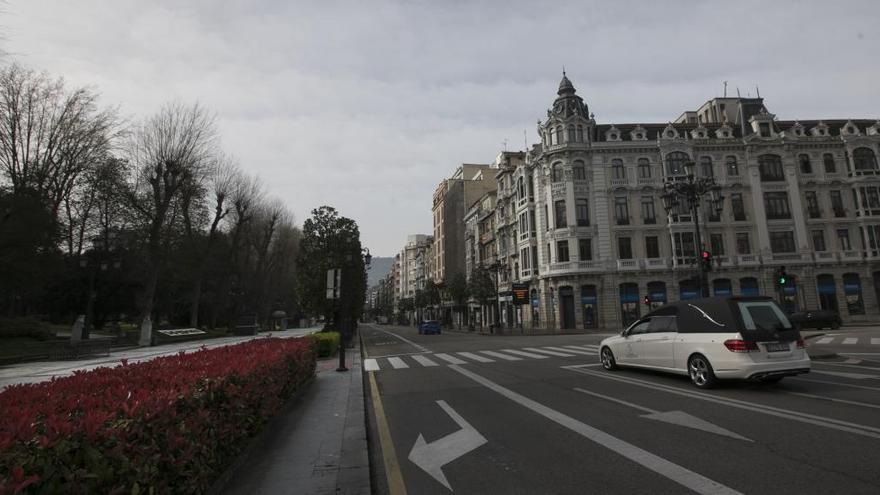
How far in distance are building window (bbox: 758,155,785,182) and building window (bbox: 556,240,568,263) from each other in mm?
20192

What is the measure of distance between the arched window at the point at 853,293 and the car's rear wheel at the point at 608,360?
4264 cm

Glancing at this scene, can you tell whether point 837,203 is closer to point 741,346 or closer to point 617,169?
point 617,169

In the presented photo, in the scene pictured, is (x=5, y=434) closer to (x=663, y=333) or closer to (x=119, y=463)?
(x=119, y=463)

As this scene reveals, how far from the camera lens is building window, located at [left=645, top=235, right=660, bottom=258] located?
4184 cm

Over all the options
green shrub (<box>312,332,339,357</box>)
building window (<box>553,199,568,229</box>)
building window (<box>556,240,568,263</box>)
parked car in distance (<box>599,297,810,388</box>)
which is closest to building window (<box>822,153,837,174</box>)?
building window (<box>553,199,568,229</box>)

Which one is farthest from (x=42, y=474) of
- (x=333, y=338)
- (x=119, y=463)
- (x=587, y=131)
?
(x=587, y=131)

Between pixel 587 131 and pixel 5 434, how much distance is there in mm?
45586

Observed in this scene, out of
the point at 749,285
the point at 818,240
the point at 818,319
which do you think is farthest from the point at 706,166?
the point at 818,319

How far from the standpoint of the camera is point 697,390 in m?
8.75

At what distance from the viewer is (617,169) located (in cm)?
4288

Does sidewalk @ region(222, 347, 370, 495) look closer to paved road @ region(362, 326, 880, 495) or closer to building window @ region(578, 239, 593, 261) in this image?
paved road @ region(362, 326, 880, 495)

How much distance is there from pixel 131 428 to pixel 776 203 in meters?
52.7

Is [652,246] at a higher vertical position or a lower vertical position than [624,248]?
higher

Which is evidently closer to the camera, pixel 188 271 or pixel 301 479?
pixel 301 479
